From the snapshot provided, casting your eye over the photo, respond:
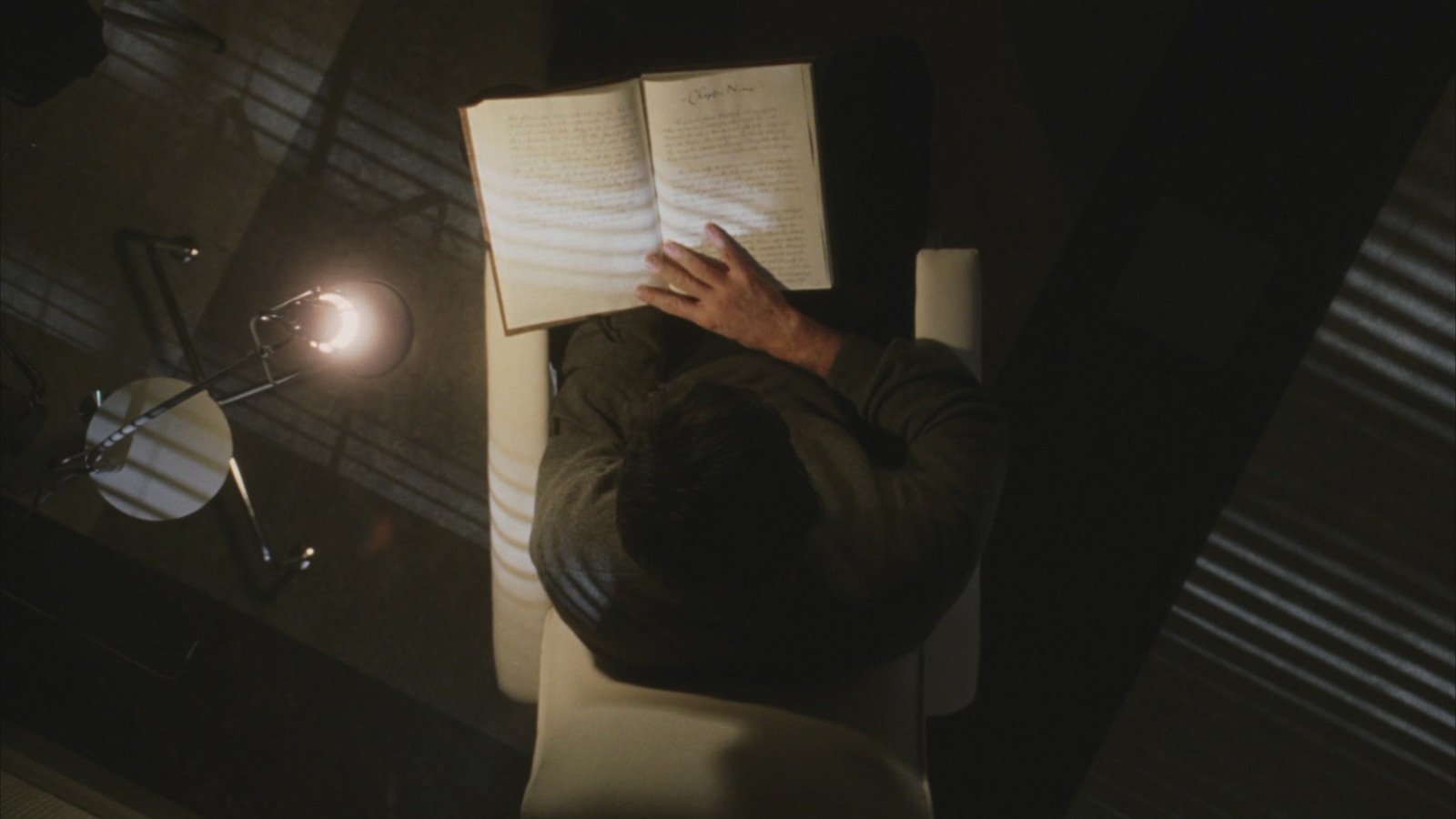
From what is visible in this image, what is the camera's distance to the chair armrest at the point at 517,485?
1.14 meters

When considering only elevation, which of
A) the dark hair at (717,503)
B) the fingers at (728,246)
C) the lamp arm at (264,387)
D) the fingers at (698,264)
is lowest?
the lamp arm at (264,387)

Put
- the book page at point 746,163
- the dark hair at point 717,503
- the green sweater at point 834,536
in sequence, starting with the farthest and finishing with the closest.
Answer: the book page at point 746,163, the green sweater at point 834,536, the dark hair at point 717,503

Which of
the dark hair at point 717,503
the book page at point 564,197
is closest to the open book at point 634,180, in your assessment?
the book page at point 564,197

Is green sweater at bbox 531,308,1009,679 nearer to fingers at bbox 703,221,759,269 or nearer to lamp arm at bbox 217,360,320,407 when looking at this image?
fingers at bbox 703,221,759,269

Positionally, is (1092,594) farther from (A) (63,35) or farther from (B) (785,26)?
(A) (63,35)

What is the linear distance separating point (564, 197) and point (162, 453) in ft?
2.98

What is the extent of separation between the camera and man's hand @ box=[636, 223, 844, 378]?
113 cm

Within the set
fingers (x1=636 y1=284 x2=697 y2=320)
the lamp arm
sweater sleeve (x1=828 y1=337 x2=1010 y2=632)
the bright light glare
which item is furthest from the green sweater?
the lamp arm

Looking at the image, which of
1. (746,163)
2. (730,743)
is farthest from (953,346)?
(730,743)

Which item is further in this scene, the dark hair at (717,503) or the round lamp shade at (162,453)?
the round lamp shade at (162,453)

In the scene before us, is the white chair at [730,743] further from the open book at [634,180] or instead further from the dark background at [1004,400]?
the dark background at [1004,400]

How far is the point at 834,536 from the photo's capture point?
0.89 metres

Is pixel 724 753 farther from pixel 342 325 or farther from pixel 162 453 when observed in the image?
pixel 162 453

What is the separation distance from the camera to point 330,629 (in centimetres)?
174
